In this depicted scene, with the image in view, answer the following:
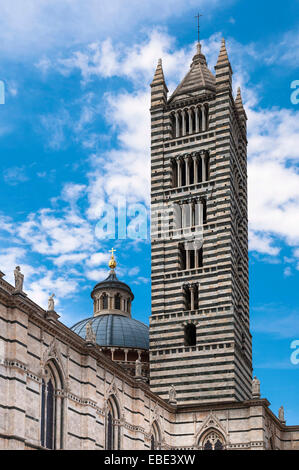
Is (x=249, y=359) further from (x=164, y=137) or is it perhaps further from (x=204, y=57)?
(x=204, y=57)

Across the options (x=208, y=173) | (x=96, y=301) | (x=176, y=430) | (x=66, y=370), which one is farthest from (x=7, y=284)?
(x=96, y=301)

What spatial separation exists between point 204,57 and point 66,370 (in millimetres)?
31481

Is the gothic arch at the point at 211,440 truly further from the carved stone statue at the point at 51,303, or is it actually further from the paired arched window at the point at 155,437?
the carved stone statue at the point at 51,303

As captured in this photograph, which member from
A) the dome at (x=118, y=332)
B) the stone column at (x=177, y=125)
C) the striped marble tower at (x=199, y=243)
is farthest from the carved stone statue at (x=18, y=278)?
the dome at (x=118, y=332)

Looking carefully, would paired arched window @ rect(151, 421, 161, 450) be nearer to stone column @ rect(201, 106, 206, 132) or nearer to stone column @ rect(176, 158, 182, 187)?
stone column @ rect(176, 158, 182, 187)

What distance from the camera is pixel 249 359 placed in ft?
159

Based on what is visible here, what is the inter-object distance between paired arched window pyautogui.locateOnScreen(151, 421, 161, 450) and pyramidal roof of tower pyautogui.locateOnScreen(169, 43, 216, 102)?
863 inches

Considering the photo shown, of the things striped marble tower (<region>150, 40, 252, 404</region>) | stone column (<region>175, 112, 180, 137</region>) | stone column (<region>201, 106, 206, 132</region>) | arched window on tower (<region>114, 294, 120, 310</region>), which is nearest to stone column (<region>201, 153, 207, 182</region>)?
striped marble tower (<region>150, 40, 252, 404</region>)

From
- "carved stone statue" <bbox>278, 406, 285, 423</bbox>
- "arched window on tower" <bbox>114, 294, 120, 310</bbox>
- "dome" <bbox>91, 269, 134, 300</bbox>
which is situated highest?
"dome" <bbox>91, 269, 134, 300</bbox>

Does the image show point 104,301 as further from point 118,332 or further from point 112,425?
point 112,425

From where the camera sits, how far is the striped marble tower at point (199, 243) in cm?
4503

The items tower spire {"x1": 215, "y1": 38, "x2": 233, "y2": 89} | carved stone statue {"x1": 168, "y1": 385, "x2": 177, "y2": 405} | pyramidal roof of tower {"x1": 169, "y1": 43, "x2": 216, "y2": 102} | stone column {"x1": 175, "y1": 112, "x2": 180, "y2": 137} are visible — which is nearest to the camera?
carved stone statue {"x1": 168, "y1": 385, "x2": 177, "y2": 405}

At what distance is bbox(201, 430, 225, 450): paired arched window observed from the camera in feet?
137

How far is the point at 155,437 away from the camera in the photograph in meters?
Result: 40.5
